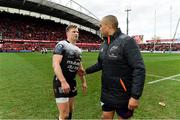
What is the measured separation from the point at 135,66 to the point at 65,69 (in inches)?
60.2

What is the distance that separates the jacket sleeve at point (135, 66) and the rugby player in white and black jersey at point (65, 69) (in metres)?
1.34

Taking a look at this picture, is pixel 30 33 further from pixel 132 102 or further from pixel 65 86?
pixel 132 102

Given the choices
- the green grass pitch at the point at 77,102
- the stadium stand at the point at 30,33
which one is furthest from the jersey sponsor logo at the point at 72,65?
the stadium stand at the point at 30,33

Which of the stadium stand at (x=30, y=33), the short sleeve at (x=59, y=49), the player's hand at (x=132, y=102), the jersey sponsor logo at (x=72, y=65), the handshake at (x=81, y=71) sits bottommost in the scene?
the player's hand at (x=132, y=102)

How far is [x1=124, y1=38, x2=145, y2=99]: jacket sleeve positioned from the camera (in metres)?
4.15

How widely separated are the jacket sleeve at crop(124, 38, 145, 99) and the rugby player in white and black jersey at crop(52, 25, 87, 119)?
134 centimetres

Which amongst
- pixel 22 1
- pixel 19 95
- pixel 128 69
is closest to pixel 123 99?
pixel 128 69

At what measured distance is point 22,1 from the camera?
64.7m

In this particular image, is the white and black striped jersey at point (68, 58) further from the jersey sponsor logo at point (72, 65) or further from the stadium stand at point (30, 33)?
the stadium stand at point (30, 33)

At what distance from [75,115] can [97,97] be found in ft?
7.81

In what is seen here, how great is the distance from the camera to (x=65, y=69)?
5199 mm

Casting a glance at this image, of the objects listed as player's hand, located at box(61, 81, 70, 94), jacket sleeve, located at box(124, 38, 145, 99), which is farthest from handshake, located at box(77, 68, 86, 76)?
jacket sleeve, located at box(124, 38, 145, 99)

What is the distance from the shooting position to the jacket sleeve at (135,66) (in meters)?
4.15

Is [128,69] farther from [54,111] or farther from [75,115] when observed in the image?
[54,111]
